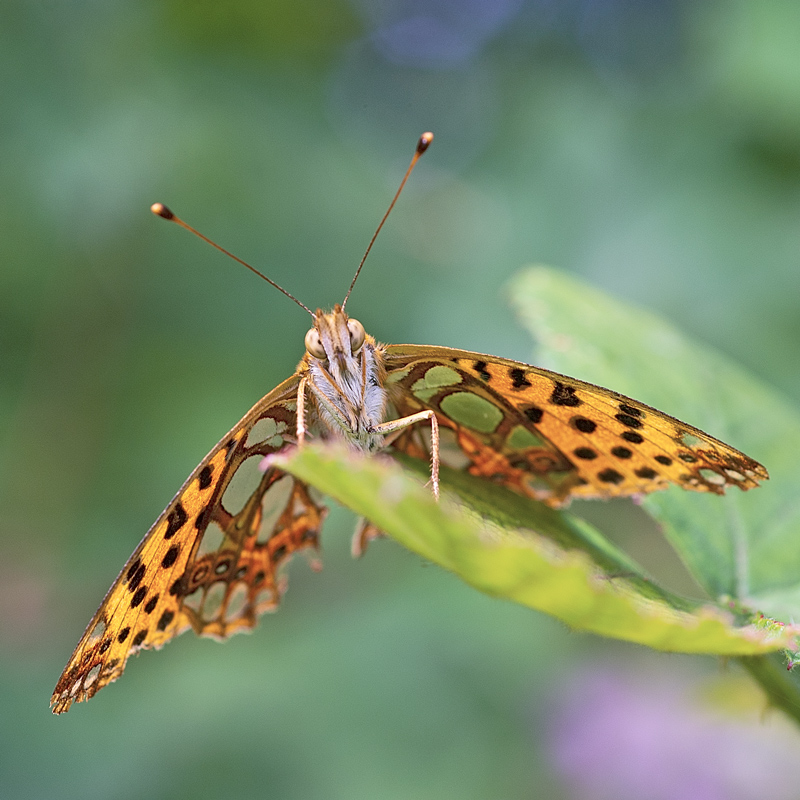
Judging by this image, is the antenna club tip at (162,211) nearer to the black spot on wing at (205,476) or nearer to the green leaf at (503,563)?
the black spot on wing at (205,476)

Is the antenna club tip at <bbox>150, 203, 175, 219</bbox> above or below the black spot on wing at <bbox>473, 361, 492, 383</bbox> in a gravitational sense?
above

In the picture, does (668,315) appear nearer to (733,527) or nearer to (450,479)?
(733,527)

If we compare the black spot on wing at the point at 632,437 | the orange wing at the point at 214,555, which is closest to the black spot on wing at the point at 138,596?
the orange wing at the point at 214,555

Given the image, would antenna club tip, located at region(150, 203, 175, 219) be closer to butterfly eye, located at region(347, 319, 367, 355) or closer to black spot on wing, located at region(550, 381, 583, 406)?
butterfly eye, located at region(347, 319, 367, 355)

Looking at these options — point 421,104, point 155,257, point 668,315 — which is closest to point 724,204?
point 668,315

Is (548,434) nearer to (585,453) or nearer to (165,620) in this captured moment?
(585,453)

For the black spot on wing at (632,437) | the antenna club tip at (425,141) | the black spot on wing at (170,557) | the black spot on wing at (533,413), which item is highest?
the antenna club tip at (425,141)

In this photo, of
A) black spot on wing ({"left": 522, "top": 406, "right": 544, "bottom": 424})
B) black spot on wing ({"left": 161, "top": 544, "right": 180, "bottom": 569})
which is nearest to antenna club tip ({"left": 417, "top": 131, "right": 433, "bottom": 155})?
black spot on wing ({"left": 522, "top": 406, "right": 544, "bottom": 424})
